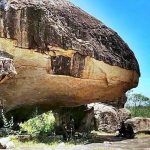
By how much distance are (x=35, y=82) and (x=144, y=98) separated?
1969cm

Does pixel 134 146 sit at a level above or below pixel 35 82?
below

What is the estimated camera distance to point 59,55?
48.1 feet

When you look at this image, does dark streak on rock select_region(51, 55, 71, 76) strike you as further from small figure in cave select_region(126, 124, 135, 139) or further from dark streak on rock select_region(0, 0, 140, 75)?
small figure in cave select_region(126, 124, 135, 139)

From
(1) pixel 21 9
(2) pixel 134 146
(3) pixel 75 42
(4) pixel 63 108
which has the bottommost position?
(2) pixel 134 146

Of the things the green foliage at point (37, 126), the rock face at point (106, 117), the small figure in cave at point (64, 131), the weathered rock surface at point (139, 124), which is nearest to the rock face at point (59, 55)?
the green foliage at point (37, 126)

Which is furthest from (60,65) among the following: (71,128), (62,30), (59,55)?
(71,128)

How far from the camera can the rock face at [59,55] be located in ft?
47.0

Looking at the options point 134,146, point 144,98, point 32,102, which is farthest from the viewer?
point 144,98

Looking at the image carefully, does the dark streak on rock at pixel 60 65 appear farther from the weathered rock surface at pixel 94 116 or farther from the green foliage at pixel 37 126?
the weathered rock surface at pixel 94 116

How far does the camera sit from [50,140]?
48.4 feet

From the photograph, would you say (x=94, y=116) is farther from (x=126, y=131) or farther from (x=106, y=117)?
(x=126, y=131)

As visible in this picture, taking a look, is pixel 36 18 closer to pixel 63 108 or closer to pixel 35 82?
pixel 35 82

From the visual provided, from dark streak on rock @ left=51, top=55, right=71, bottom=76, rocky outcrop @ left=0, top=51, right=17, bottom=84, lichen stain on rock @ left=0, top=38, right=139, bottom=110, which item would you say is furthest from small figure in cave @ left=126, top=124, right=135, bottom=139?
rocky outcrop @ left=0, top=51, right=17, bottom=84

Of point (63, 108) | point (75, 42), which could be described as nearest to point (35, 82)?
point (75, 42)
